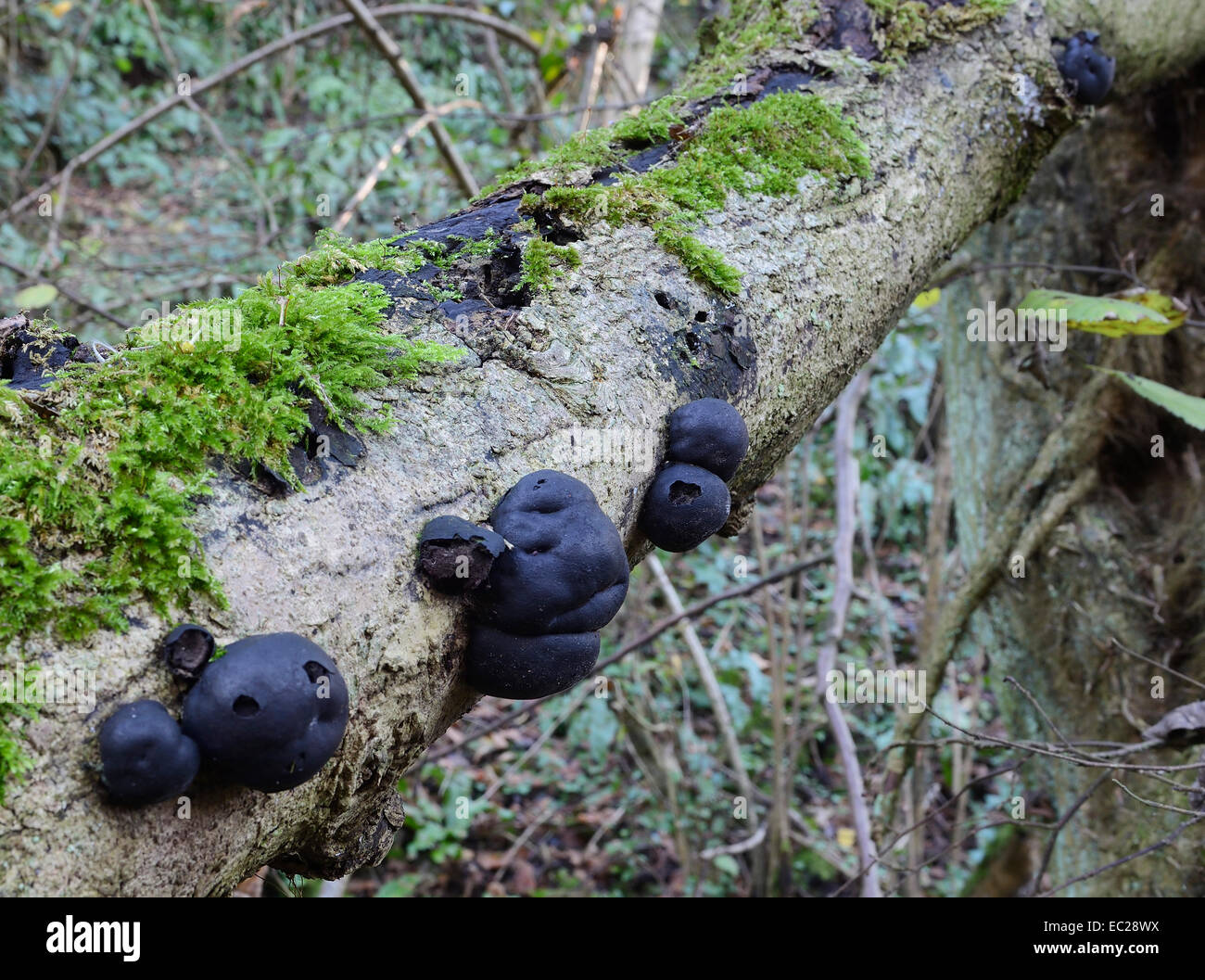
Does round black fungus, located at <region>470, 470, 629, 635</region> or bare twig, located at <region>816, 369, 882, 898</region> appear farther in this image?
Result: bare twig, located at <region>816, 369, 882, 898</region>

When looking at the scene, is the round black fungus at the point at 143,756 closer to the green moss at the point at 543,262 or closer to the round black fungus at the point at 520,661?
the round black fungus at the point at 520,661

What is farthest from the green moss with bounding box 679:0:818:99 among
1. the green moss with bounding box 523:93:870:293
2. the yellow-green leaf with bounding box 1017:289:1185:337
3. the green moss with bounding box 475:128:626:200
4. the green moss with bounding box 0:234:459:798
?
the green moss with bounding box 0:234:459:798

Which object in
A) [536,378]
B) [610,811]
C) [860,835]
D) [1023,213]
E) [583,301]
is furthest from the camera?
[610,811]

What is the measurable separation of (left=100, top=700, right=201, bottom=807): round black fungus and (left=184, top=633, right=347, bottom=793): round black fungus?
4 centimetres

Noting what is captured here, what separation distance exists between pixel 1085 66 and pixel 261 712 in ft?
9.41

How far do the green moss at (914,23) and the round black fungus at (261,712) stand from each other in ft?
7.00

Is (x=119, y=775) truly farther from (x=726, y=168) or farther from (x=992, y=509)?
(x=992, y=509)
